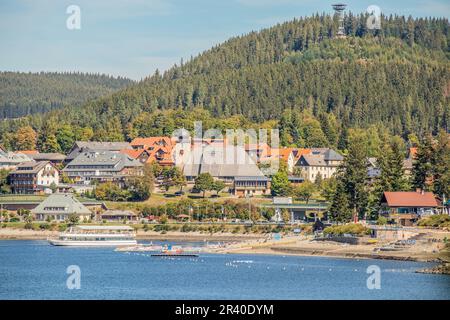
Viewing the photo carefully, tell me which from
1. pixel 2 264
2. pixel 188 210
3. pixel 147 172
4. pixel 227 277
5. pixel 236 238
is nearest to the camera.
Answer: pixel 227 277

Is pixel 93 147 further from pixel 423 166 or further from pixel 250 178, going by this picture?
pixel 423 166

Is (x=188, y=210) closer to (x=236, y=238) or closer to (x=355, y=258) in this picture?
(x=236, y=238)

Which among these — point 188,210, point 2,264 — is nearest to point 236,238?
point 188,210

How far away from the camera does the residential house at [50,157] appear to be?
157m

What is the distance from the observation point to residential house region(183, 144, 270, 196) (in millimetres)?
139125

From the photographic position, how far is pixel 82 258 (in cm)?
9562

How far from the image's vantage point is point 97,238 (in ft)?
369

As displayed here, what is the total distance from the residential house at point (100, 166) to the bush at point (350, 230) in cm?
4693

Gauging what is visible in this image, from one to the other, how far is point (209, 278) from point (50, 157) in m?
83.1

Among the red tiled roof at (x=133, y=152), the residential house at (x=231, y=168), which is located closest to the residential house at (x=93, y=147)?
the red tiled roof at (x=133, y=152)

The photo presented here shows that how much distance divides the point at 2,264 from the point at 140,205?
40490 millimetres

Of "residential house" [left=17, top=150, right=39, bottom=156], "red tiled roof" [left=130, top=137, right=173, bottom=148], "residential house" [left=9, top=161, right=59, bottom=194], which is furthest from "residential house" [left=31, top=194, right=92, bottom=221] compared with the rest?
"red tiled roof" [left=130, top=137, right=173, bottom=148]

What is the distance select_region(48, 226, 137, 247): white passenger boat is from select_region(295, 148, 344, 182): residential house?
43.3m
